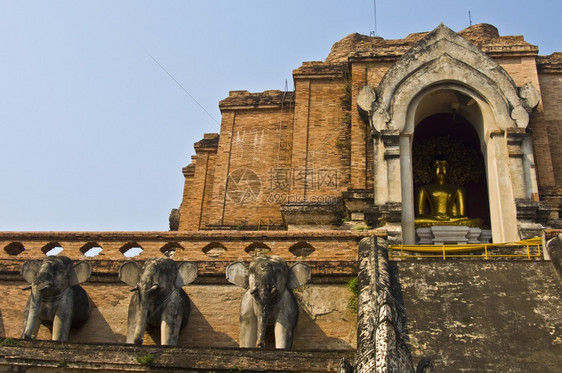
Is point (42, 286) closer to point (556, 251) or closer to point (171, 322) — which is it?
point (171, 322)

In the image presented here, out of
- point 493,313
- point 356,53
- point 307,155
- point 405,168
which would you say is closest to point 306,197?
point 307,155


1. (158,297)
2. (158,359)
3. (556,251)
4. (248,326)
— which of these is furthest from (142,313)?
(556,251)

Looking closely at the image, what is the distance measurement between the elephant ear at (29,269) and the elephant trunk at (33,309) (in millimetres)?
263

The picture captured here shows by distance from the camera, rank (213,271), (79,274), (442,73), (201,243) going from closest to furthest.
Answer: (79,274)
(213,271)
(201,243)
(442,73)

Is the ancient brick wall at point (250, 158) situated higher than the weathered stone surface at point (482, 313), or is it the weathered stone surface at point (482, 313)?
the ancient brick wall at point (250, 158)

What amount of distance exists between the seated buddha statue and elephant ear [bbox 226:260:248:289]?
8.25 meters

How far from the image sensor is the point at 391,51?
55.3ft

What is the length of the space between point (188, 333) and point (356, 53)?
937cm

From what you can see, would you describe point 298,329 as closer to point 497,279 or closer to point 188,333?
point 188,333

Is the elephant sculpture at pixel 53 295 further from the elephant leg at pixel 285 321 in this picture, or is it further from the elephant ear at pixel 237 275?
the elephant leg at pixel 285 321

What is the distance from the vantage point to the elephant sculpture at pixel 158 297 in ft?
30.4

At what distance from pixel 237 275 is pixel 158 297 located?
1173 millimetres

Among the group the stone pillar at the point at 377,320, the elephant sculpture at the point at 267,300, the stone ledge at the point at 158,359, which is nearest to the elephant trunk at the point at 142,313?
the stone ledge at the point at 158,359

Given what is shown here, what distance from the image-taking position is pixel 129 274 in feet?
32.1
